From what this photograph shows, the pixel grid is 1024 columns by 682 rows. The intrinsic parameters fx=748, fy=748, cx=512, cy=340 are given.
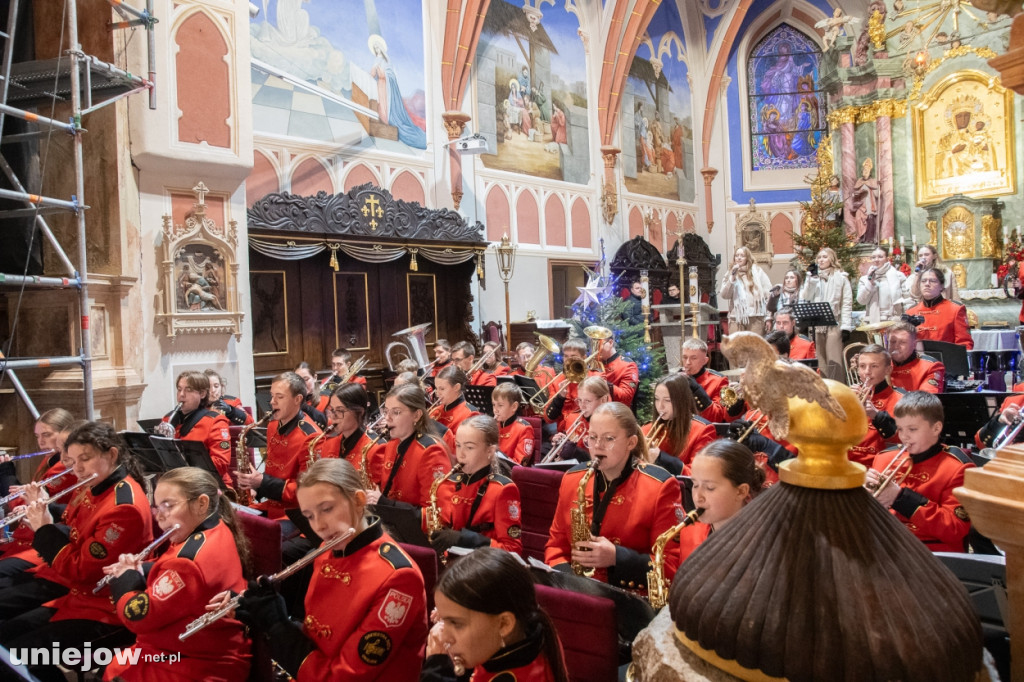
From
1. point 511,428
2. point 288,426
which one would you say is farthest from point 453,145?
point 288,426

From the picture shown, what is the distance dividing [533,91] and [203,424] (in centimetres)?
1227

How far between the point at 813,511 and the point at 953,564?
1.39 metres

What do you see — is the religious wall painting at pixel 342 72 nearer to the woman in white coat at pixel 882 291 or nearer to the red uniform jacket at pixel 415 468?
the woman in white coat at pixel 882 291

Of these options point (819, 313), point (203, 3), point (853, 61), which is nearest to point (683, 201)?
point (853, 61)

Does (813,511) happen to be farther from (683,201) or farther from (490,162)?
Answer: (683,201)

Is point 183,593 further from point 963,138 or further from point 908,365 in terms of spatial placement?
point 963,138

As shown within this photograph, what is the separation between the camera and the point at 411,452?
4477mm

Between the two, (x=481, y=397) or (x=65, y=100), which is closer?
(x=65, y=100)

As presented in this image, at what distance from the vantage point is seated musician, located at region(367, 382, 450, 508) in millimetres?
4379

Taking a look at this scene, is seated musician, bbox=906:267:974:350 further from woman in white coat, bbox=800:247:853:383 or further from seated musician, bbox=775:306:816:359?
woman in white coat, bbox=800:247:853:383

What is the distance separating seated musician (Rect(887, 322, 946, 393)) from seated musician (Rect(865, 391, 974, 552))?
7.39 ft

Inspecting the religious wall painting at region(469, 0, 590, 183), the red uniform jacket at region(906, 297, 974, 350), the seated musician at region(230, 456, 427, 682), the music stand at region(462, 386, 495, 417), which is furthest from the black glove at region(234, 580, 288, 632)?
the religious wall painting at region(469, 0, 590, 183)

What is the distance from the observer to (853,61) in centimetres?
1712

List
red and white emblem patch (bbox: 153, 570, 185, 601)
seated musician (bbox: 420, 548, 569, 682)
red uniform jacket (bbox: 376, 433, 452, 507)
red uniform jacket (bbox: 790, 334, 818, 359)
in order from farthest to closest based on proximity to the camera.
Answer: red uniform jacket (bbox: 790, 334, 818, 359), red uniform jacket (bbox: 376, 433, 452, 507), red and white emblem patch (bbox: 153, 570, 185, 601), seated musician (bbox: 420, 548, 569, 682)
